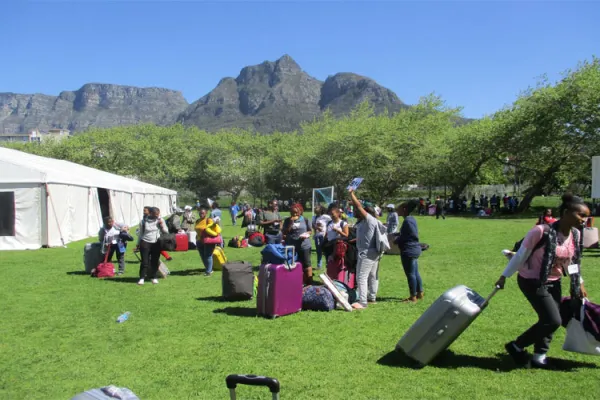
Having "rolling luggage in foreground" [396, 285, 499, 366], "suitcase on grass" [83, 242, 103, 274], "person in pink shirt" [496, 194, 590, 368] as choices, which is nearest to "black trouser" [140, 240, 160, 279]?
"suitcase on grass" [83, 242, 103, 274]

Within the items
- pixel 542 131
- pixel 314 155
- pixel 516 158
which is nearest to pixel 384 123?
pixel 314 155

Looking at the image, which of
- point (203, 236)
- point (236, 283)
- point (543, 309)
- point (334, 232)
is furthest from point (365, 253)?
point (203, 236)

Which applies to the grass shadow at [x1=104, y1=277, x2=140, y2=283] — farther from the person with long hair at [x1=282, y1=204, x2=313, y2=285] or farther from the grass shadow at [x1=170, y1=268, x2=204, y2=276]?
the person with long hair at [x1=282, y1=204, x2=313, y2=285]

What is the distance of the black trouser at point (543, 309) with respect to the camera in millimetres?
4906

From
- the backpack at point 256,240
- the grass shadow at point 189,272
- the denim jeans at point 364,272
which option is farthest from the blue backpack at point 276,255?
the backpack at point 256,240

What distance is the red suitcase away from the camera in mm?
17237

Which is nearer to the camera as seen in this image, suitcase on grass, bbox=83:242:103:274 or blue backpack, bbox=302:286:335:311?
blue backpack, bbox=302:286:335:311

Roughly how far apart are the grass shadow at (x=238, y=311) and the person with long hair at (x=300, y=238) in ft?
5.94

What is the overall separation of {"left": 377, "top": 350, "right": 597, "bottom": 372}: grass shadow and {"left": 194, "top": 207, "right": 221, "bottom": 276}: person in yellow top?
645cm

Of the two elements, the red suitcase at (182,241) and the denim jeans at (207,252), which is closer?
the denim jeans at (207,252)

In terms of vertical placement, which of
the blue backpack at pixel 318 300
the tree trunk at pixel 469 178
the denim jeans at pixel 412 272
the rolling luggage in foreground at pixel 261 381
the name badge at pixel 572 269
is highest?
the tree trunk at pixel 469 178

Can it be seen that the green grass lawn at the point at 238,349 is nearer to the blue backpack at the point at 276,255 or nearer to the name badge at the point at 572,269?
the blue backpack at the point at 276,255

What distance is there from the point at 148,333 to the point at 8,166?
13.9m

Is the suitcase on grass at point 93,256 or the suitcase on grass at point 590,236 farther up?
the suitcase on grass at point 590,236
